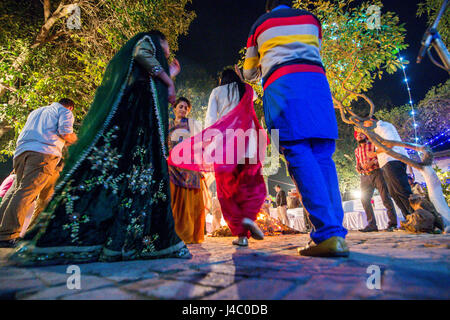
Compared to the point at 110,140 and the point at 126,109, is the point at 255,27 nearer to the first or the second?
the point at 126,109

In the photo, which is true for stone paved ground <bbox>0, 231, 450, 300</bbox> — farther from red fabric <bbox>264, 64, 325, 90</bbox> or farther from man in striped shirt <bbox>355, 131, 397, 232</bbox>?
man in striped shirt <bbox>355, 131, 397, 232</bbox>

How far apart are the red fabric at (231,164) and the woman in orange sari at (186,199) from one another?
1.48ft

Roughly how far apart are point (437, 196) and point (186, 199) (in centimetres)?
408

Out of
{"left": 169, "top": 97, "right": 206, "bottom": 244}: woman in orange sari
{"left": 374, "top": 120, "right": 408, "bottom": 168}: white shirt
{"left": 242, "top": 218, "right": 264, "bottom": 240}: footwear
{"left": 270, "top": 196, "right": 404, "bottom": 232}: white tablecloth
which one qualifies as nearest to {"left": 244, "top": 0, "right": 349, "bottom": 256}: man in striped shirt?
{"left": 242, "top": 218, "right": 264, "bottom": 240}: footwear

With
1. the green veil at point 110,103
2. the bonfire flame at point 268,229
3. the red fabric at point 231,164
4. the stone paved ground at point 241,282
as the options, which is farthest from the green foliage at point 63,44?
the stone paved ground at point 241,282

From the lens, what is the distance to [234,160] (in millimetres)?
2658

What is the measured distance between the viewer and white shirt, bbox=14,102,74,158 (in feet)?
10.7

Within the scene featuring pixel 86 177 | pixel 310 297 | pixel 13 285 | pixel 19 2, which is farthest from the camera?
pixel 19 2

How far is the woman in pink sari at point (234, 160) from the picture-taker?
261cm

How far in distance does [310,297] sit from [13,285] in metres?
1.19

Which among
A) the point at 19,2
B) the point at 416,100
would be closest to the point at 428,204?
the point at 19,2

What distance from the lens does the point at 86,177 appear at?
1.67m

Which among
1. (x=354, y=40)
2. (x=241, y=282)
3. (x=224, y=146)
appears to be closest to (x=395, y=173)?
(x=354, y=40)

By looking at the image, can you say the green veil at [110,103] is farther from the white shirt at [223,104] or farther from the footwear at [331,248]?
the footwear at [331,248]
